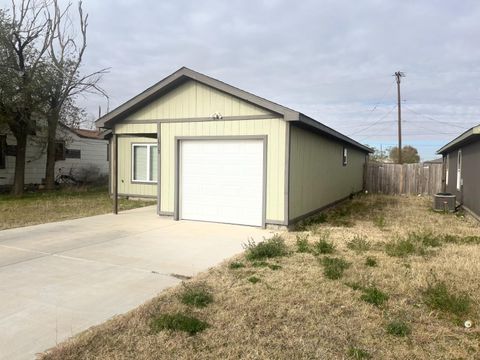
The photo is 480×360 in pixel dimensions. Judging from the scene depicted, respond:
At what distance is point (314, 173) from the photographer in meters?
10.9

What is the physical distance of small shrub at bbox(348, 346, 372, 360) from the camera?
126 inches

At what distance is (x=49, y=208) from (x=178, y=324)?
977 centimetres

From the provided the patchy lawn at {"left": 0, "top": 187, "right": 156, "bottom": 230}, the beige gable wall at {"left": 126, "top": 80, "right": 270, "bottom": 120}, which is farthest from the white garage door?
the patchy lawn at {"left": 0, "top": 187, "right": 156, "bottom": 230}

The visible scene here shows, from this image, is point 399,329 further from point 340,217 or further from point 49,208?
point 49,208

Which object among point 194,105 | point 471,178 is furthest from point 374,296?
point 471,178

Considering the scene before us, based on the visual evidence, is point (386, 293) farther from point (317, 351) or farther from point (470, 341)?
point (317, 351)

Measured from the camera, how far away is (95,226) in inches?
355

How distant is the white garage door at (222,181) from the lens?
9094mm

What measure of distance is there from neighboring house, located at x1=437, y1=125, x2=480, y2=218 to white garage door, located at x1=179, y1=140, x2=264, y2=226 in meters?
5.18

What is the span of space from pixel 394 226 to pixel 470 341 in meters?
6.24

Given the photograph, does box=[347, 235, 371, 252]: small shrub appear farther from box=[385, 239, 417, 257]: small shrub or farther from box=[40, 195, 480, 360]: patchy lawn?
box=[385, 239, 417, 257]: small shrub

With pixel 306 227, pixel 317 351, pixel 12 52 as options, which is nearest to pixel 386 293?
pixel 317 351

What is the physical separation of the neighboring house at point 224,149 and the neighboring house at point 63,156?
6.61m

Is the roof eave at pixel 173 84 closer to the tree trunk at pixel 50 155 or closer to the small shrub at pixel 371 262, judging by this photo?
the small shrub at pixel 371 262
